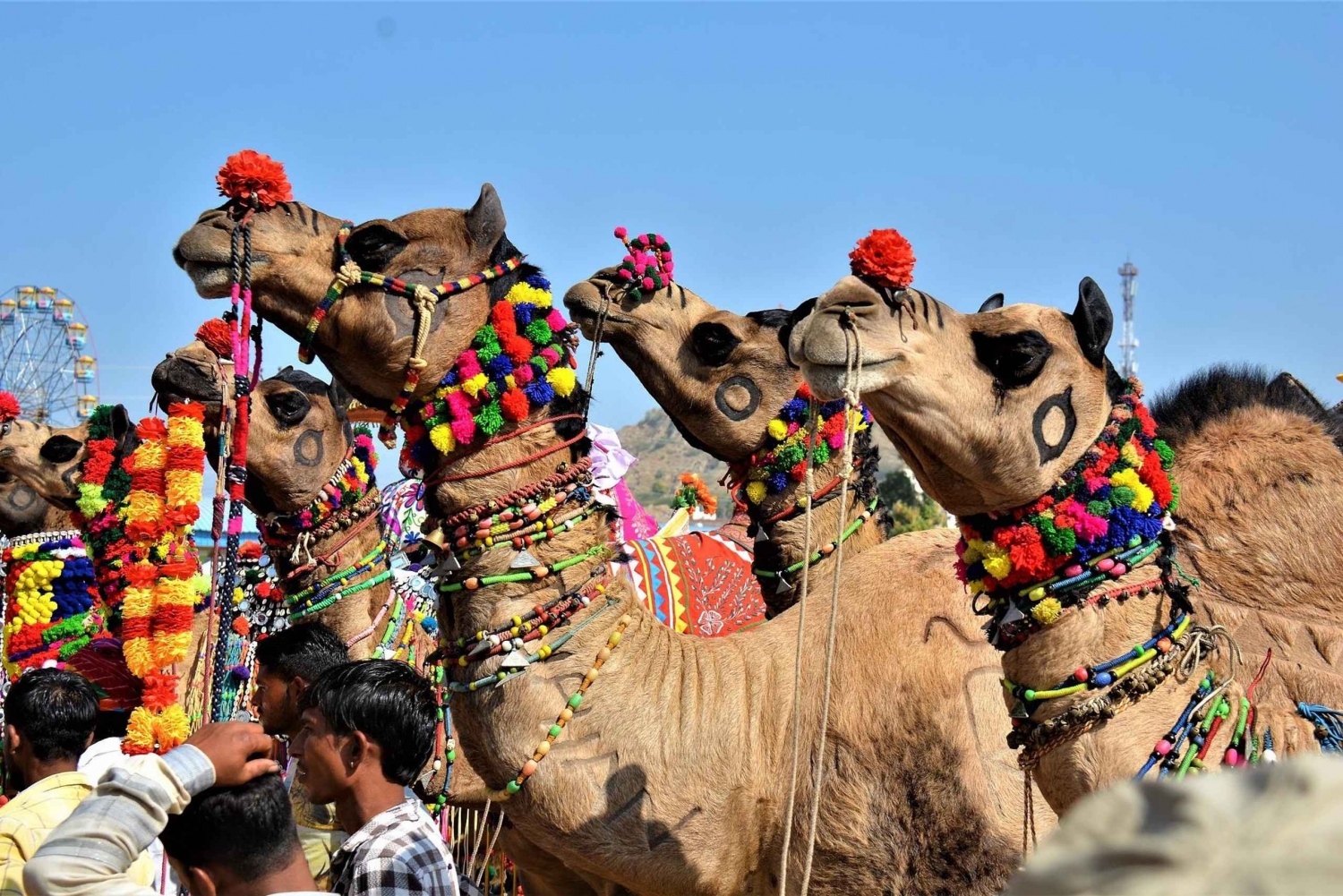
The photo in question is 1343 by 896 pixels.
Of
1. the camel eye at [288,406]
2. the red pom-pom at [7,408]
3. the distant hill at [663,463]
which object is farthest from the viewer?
the distant hill at [663,463]

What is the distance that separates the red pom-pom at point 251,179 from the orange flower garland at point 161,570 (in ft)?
6.18

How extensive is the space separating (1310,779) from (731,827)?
327cm

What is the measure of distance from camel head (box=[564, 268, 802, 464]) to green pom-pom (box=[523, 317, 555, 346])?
803 mm

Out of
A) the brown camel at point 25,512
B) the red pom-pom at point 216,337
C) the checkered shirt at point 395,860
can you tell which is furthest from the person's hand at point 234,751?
the brown camel at point 25,512

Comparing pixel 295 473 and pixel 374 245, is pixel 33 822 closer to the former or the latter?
pixel 374 245

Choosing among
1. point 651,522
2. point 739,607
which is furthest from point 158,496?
point 651,522

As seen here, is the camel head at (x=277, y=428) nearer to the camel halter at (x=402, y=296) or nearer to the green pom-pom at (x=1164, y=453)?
the camel halter at (x=402, y=296)

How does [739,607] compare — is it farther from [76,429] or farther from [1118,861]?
[1118,861]

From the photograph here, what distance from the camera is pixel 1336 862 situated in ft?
3.09

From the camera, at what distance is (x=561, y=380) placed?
4.34 meters

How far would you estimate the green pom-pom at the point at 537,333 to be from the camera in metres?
4.34

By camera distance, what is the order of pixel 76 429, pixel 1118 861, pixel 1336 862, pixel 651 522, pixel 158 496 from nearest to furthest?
1. pixel 1336 862
2. pixel 1118 861
3. pixel 158 496
4. pixel 76 429
5. pixel 651 522

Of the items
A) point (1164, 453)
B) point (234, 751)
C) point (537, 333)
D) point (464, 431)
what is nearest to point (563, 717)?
point (464, 431)

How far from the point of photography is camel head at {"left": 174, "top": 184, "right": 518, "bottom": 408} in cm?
423
